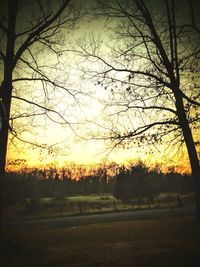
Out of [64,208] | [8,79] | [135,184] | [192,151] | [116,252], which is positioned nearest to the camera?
[116,252]

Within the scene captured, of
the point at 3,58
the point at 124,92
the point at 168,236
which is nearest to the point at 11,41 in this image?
the point at 3,58

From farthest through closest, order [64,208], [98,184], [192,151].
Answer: [98,184]
[64,208]
[192,151]

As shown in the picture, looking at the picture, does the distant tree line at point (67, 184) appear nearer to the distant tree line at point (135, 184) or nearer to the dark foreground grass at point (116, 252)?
the distant tree line at point (135, 184)

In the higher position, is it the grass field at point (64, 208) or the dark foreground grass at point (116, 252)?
the grass field at point (64, 208)

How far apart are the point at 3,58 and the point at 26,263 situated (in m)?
7.30

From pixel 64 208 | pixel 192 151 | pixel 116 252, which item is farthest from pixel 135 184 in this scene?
pixel 116 252

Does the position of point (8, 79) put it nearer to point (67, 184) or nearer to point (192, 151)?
point (192, 151)

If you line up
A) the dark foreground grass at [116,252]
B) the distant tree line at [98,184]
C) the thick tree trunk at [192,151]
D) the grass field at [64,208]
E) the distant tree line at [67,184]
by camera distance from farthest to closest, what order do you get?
the distant tree line at [67,184] < the distant tree line at [98,184] < the grass field at [64,208] < the thick tree trunk at [192,151] < the dark foreground grass at [116,252]

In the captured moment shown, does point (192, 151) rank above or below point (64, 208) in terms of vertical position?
above

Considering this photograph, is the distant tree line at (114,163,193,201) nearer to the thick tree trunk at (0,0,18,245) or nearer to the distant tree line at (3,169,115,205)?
the distant tree line at (3,169,115,205)

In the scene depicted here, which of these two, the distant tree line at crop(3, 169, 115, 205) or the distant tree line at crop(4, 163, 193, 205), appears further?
the distant tree line at crop(3, 169, 115, 205)

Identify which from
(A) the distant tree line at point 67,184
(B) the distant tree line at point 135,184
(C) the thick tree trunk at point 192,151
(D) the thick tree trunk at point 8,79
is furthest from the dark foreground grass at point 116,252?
(A) the distant tree line at point 67,184

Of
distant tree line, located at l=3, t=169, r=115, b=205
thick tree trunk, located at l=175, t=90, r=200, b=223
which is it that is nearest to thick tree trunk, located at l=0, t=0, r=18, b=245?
thick tree trunk, located at l=175, t=90, r=200, b=223

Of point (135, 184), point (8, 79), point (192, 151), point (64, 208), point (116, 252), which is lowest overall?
point (116, 252)
